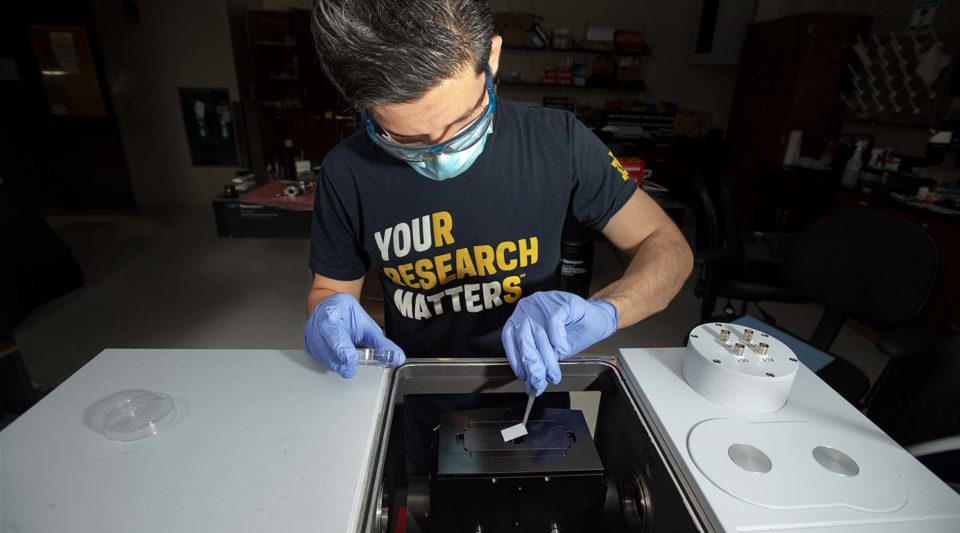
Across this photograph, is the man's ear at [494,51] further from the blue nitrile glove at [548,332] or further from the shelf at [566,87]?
the shelf at [566,87]

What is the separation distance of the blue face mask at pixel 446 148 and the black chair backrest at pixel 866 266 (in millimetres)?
1440

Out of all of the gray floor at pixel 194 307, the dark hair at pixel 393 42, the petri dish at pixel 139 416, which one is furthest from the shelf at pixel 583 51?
the petri dish at pixel 139 416

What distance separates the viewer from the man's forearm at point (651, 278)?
0.81m

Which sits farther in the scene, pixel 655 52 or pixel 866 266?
pixel 655 52

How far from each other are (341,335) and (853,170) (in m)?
3.27

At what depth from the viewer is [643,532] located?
0.58 meters

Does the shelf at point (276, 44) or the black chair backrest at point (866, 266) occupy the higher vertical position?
the shelf at point (276, 44)

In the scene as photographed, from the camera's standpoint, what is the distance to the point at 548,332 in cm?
66

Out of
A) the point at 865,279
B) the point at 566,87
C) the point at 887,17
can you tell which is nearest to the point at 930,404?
the point at 865,279

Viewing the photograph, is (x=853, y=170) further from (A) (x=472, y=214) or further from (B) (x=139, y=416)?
(B) (x=139, y=416)

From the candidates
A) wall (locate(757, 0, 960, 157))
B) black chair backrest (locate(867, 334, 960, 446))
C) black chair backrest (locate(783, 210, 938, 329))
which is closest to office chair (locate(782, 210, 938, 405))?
black chair backrest (locate(783, 210, 938, 329))

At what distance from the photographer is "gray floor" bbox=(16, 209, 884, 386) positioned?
234 centimetres

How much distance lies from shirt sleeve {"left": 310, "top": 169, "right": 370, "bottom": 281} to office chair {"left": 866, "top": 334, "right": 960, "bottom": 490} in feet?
4.10

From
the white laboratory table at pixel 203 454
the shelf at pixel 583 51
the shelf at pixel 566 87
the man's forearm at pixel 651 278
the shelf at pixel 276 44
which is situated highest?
the shelf at pixel 583 51
